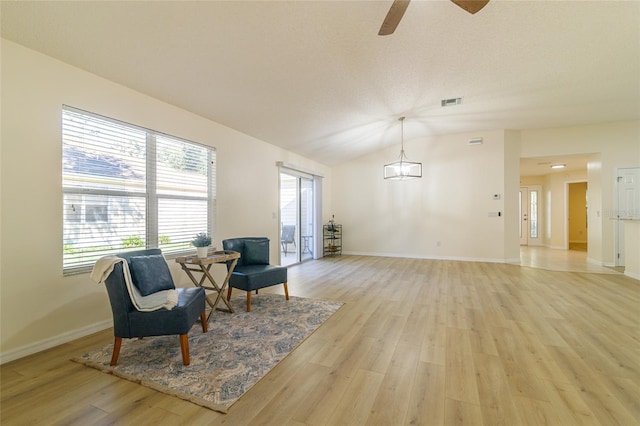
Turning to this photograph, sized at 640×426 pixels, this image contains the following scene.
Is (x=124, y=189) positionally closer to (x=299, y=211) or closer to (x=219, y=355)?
(x=219, y=355)

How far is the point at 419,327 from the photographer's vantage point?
9.53 ft

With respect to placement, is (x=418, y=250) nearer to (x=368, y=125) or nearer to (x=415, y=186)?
(x=415, y=186)

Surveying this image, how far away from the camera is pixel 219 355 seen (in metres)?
2.32

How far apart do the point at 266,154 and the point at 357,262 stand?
3440mm

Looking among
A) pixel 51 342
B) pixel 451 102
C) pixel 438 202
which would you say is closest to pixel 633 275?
pixel 438 202

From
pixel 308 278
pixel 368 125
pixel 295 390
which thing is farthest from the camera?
pixel 368 125

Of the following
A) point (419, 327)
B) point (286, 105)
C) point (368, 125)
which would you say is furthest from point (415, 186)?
point (419, 327)

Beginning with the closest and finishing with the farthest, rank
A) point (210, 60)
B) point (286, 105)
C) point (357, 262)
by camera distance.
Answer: point (210, 60) → point (286, 105) → point (357, 262)

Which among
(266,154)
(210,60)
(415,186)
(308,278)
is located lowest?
(308,278)

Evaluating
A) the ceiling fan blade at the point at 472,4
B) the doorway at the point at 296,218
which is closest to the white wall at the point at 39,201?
the ceiling fan blade at the point at 472,4

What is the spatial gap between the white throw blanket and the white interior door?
8399 millimetres

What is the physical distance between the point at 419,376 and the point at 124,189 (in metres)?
3.49

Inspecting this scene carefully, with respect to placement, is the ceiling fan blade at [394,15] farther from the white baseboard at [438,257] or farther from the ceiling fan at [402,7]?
the white baseboard at [438,257]

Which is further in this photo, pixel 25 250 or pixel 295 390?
pixel 25 250
